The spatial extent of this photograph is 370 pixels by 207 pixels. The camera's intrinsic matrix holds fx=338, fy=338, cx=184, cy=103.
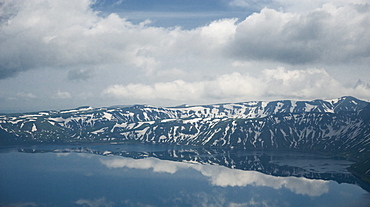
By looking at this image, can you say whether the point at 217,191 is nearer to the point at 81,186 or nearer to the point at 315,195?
the point at 315,195

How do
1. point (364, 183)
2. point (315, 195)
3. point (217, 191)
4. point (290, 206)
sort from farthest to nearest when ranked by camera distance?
point (364, 183) → point (217, 191) → point (315, 195) → point (290, 206)

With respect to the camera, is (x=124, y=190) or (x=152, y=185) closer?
(x=124, y=190)

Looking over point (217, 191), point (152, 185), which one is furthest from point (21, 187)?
point (217, 191)

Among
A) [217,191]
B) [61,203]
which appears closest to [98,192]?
[61,203]

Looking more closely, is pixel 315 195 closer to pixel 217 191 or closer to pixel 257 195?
pixel 257 195

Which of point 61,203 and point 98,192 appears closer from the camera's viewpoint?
point 61,203

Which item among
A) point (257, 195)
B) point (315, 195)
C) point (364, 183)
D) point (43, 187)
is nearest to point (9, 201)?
point (43, 187)

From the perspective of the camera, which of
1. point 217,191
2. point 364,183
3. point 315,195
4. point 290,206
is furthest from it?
point 364,183

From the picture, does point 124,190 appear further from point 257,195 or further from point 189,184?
point 257,195
